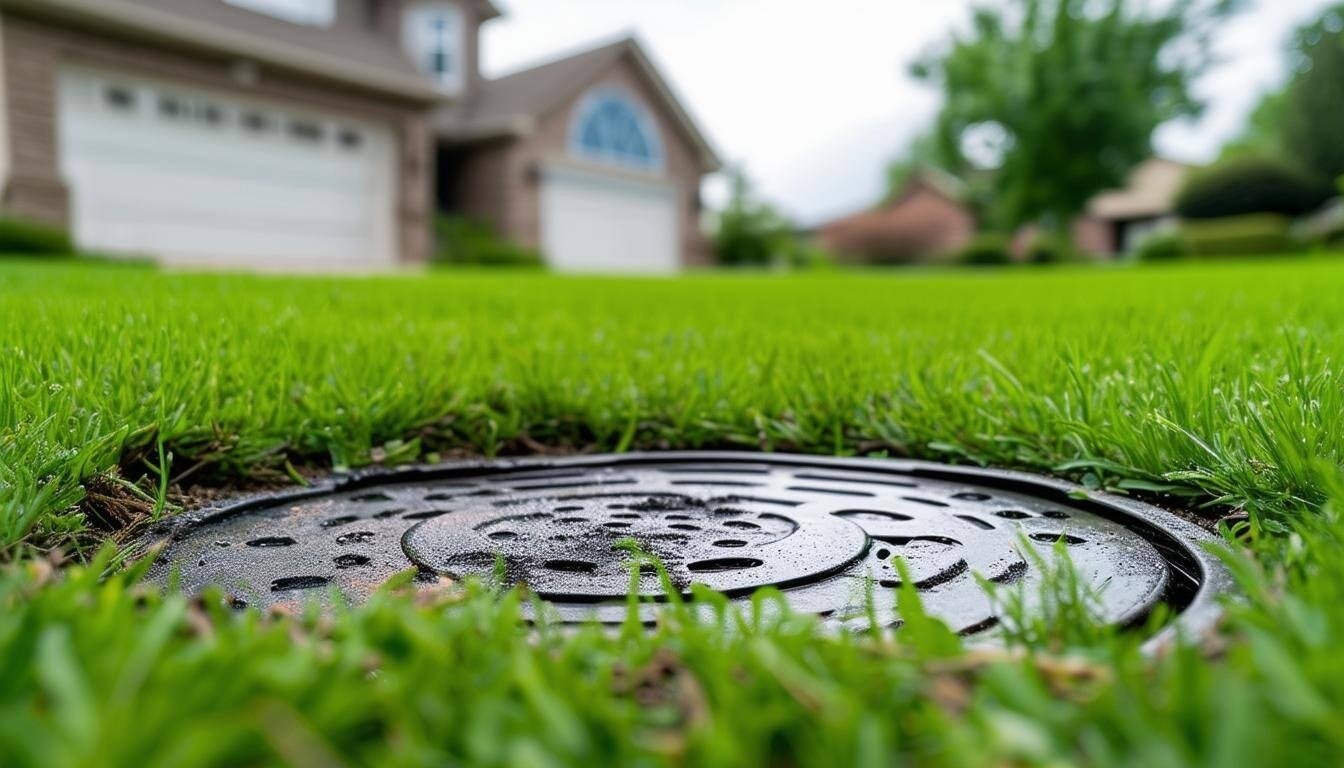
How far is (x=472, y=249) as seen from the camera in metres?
15.9

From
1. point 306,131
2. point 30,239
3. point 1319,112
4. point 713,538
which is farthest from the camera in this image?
point 1319,112

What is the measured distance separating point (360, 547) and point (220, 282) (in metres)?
4.32

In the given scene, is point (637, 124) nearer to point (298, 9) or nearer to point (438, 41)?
point (438, 41)

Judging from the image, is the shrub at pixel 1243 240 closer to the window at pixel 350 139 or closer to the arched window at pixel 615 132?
the arched window at pixel 615 132

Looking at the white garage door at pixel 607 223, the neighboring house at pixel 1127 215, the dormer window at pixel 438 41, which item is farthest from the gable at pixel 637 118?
the neighboring house at pixel 1127 215

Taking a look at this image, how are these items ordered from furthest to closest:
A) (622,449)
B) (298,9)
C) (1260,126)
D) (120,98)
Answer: (1260,126), (298,9), (120,98), (622,449)

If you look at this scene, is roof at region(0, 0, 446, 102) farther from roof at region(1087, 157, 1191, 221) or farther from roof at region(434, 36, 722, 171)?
roof at region(1087, 157, 1191, 221)

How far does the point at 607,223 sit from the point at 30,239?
1062 cm

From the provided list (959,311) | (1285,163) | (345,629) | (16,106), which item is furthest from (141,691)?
(1285,163)

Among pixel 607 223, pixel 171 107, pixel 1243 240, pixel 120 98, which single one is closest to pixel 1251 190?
pixel 1243 240

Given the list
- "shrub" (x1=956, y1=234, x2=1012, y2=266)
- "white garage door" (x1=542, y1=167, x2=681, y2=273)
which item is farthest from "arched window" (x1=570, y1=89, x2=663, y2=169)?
"shrub" (x1=956, y1=234, x2=1012, y2=266)

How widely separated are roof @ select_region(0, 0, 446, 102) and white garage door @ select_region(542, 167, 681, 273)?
11.3 feet

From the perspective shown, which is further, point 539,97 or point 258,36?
point 539,97

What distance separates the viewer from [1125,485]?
167cm
